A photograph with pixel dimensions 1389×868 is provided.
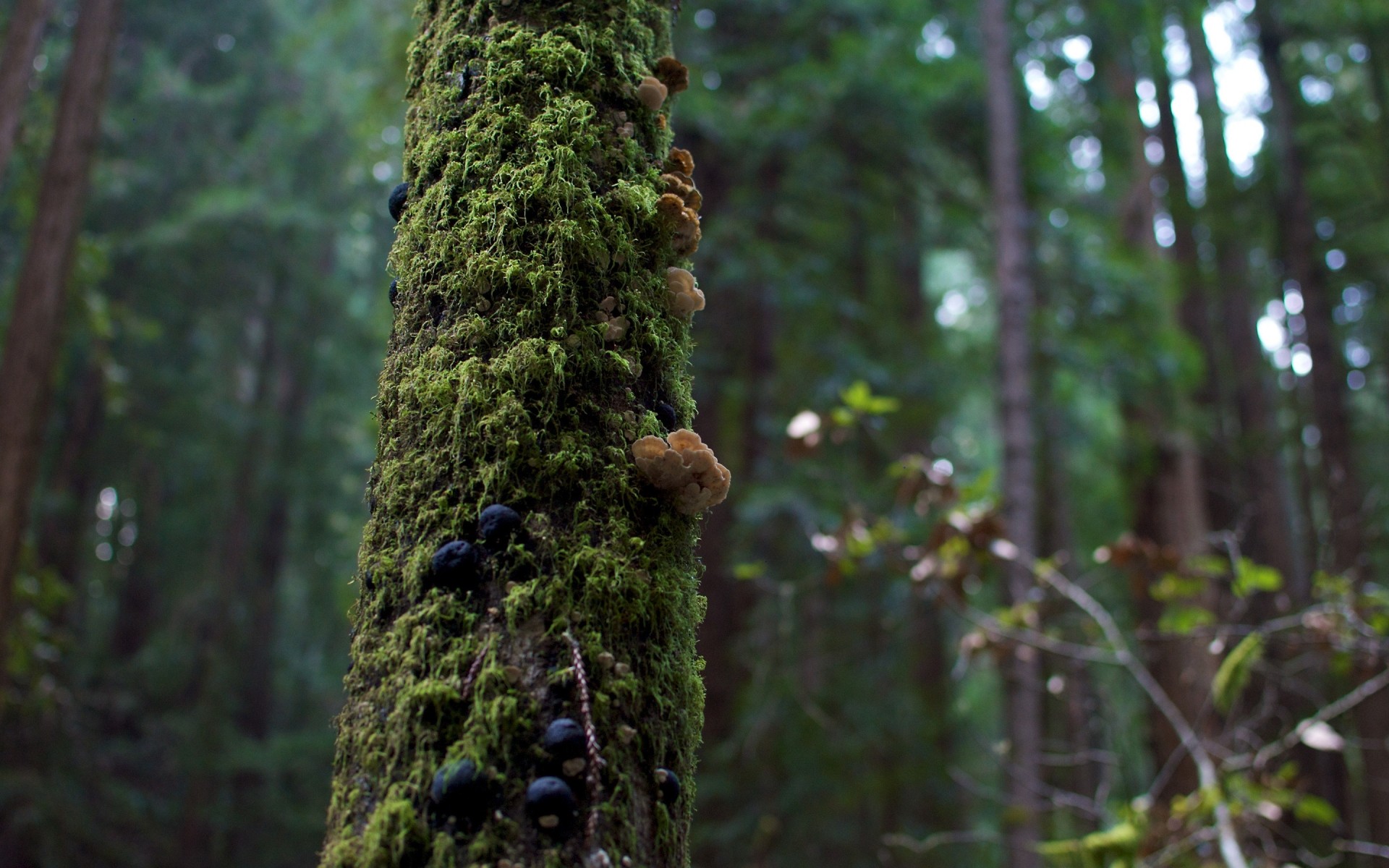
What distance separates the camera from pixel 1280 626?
12.4ft

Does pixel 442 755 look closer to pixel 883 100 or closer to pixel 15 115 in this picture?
pixel 15 115

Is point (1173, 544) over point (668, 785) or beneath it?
over

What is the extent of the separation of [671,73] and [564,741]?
1.26m

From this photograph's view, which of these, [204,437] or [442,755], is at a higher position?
[204,437]

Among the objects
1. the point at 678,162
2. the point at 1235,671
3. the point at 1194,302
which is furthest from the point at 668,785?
the point at 1194,302

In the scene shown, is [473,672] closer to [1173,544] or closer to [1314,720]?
[1314,720]

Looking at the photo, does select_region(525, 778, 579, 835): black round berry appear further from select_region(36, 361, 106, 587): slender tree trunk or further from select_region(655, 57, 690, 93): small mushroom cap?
select_region(36, 361, 106, 587): slender tree trunk

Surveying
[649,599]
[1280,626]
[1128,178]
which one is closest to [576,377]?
[649,599]

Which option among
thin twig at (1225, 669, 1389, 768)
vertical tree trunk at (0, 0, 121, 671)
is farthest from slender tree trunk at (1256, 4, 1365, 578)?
vertical tree trunk at (0, 0, 121, 671)

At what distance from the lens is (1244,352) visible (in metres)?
11.8

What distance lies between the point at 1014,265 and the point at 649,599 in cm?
619

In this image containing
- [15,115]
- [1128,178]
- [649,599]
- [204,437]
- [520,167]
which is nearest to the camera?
[649,599]

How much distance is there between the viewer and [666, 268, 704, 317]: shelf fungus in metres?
1.57

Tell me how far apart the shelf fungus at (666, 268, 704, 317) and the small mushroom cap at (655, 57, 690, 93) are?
1.45ft
